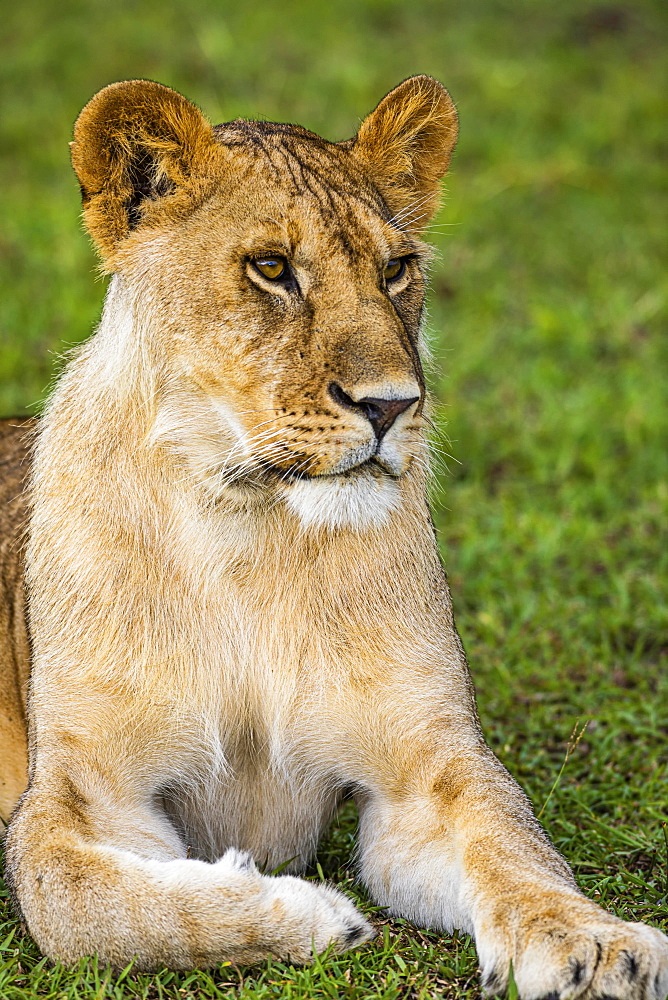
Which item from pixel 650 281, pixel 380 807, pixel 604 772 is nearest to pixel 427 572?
pixel 380 807

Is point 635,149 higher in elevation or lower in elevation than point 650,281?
higher

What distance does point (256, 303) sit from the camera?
2.94 metres

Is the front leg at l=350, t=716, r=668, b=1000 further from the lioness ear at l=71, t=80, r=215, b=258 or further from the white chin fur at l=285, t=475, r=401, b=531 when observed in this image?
the lioness ear at l=71, t=80, r=215, b=258

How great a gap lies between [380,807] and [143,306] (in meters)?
1.30

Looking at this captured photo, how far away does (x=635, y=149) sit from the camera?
9992 millimetres

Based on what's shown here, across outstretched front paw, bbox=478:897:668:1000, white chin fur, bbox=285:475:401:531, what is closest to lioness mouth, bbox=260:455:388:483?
white chin fur, bbox=285:475:401:531

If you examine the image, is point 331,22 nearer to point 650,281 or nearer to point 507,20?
point 507,20

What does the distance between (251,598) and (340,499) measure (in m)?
0.45

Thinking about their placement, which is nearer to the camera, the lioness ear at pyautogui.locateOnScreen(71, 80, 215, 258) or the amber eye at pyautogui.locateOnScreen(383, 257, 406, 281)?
the lioness ear at pyautogui.locateOnScreen(71, 80, 215, 258)

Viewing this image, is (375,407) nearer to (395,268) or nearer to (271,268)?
(271,268)

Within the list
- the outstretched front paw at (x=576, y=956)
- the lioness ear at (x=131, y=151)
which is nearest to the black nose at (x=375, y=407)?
the lioness ear at (x=131, y=151)

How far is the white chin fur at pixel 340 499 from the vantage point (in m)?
2.89

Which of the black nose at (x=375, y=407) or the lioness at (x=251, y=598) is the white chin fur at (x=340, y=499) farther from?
the black nose at (x=375, y=407)

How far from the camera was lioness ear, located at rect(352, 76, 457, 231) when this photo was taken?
11.1 feet
